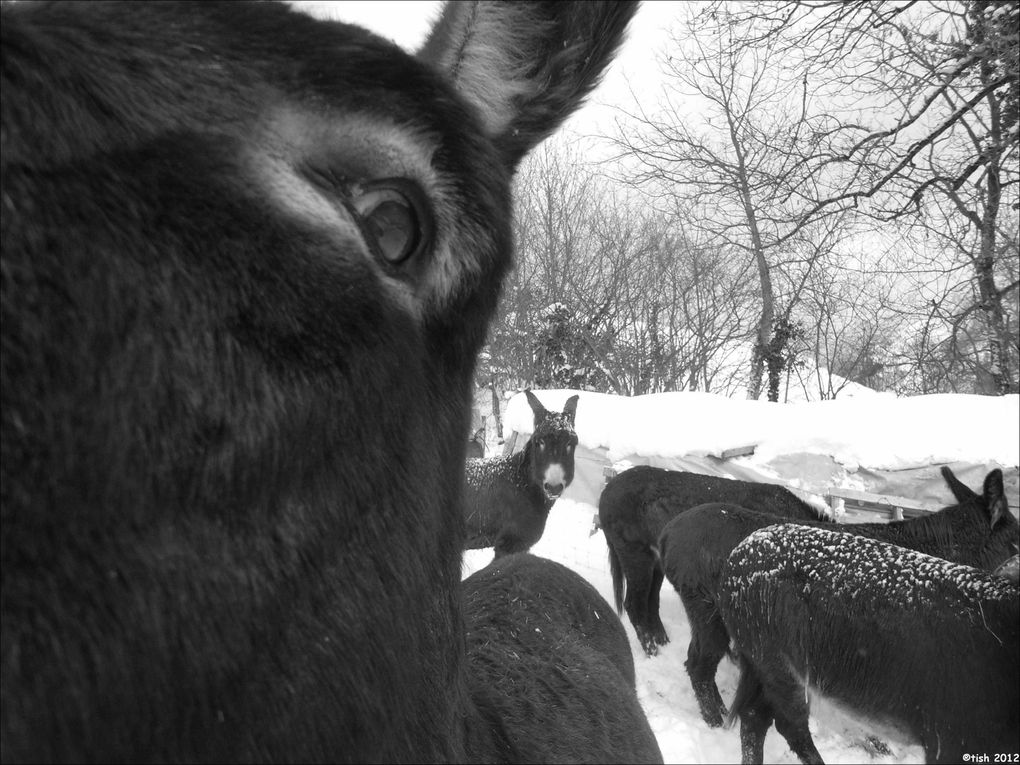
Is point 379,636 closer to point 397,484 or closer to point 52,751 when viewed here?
point 397,484

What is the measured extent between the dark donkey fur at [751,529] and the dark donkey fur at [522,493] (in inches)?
128

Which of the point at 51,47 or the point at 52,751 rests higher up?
the point at 51,47

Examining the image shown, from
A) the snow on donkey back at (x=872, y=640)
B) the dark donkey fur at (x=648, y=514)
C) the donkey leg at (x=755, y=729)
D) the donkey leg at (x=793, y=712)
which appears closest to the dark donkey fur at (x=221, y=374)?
the snow on donkey back at (x=872, y=640)

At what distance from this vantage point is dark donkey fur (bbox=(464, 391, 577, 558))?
9.70 m

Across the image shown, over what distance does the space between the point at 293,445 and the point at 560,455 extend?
902cm

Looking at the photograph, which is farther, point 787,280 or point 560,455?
point 787,280

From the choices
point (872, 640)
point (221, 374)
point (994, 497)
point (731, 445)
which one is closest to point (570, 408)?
point (731, 445)

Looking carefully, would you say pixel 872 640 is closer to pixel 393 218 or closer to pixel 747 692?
pixel 747 692

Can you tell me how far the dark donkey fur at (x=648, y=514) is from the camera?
8.11m

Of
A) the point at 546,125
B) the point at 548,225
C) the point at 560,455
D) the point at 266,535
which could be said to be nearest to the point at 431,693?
the point at 266,535

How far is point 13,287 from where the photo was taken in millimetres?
647

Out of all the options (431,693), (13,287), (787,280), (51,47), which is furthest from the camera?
(787,280)

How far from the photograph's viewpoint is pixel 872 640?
473 centimetres

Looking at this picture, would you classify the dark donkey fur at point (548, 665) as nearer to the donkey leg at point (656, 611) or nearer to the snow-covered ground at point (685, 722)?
the snow-covered ground at point (685, 722)
